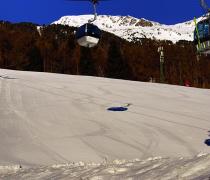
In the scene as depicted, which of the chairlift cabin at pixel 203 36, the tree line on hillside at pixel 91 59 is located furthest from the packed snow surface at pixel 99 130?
the tree line on hillside at pixel 91 59

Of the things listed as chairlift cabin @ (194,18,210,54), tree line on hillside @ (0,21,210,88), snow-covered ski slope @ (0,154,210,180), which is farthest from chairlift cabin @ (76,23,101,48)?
tree line on hillside @ (0,21,210,88)

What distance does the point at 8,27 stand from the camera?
118312 millimetres

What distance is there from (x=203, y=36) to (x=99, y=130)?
9605mm

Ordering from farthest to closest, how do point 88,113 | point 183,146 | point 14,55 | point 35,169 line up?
1. point 14,55
2. point 88,113
3. point 183,146
4. point 35,169

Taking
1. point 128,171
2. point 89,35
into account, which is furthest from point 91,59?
point 128,171

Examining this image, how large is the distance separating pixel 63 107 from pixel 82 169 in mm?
9711

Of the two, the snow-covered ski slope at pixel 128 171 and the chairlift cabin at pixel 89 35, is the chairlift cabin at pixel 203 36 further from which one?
the snow-covered ski slope at pixel 128 171

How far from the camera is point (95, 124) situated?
49.9ft

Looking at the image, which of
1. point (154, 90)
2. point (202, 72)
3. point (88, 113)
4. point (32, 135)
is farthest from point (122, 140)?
point (202, 72)

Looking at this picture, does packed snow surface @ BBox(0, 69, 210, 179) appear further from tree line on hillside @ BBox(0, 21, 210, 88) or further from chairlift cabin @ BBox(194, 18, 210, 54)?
tree line on hillside @ BBox(0, 21, 210, 88)

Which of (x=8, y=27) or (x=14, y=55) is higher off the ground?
(x=8, y=27)

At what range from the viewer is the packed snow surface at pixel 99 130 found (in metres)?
8.87

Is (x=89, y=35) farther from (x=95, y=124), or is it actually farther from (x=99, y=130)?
(x=95, y=124)

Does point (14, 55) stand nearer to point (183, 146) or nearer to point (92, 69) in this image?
point (92, 69)
